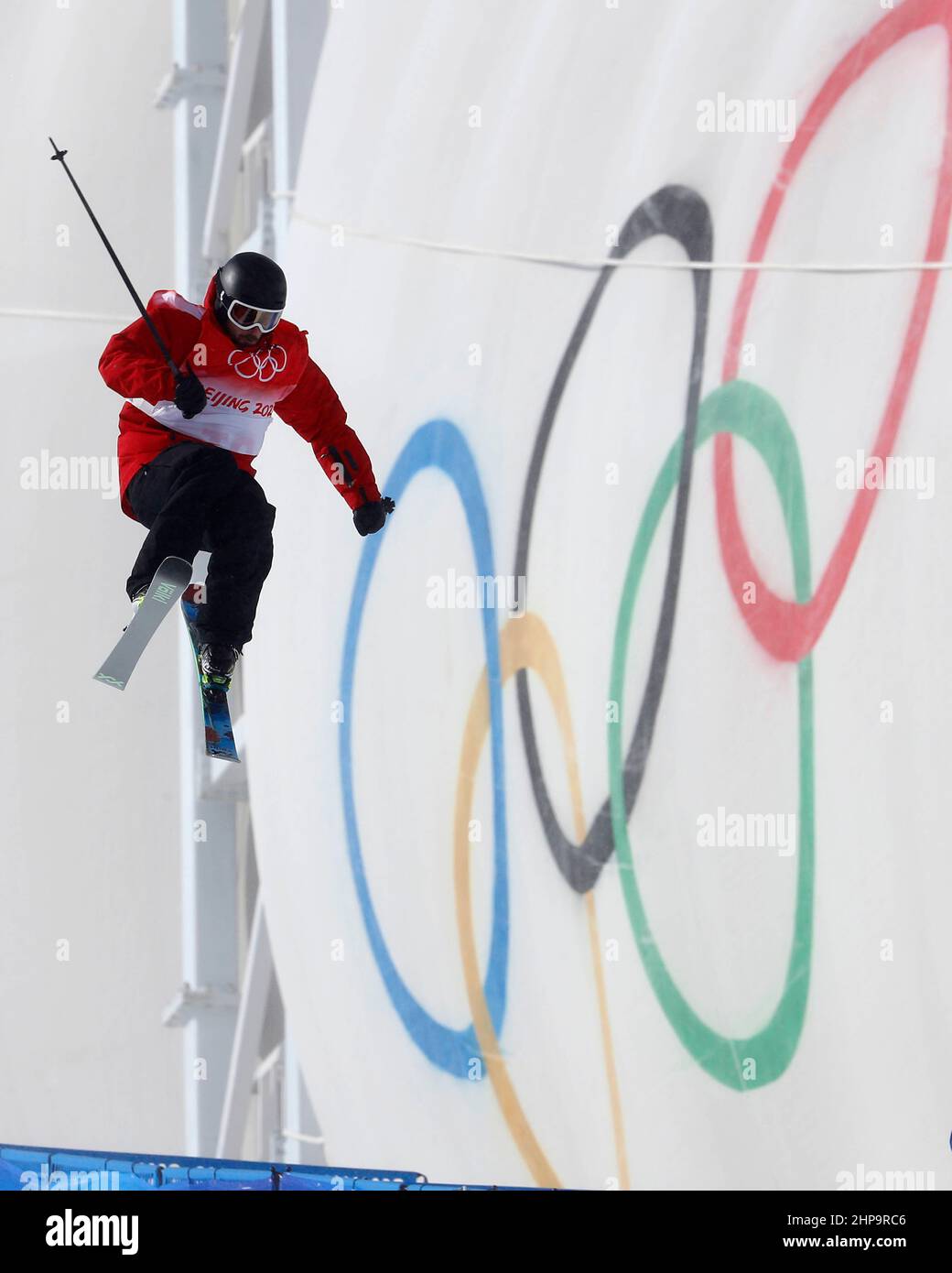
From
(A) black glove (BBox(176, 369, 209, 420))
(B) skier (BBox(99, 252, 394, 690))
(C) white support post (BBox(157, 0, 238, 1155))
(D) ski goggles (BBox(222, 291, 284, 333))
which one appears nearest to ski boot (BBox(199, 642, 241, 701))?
(B) skier (BBox(99, 252, 394, 690))

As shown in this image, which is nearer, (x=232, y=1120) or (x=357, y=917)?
(x=357, y=917)

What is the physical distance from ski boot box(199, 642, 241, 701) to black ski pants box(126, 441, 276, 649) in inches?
2.1

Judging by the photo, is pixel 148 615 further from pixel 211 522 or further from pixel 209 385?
pixel 209 385

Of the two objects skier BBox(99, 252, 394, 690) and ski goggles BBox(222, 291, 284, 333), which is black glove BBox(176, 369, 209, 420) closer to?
skier BBox(99, 252, 394, 690)

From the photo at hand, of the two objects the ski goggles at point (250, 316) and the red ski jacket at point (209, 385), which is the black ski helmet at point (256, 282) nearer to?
the ski goggles at point (250, 316)

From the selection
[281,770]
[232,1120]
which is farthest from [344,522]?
[232,1120]

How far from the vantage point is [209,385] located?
7.75 meters

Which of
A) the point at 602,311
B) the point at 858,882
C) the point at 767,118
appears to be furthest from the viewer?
the point at 602,311

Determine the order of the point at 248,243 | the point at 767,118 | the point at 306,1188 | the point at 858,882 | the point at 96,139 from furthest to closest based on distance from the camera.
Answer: the point at 96,139, the point at 248,243, the point at 767,118, the point at 858,882, the point at 306,1188

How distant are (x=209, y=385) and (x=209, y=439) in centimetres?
17

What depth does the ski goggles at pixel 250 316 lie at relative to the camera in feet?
24.2

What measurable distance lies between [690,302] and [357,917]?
148 inches

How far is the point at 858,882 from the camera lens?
938cm

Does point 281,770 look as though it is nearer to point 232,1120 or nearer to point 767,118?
point 232,1120
